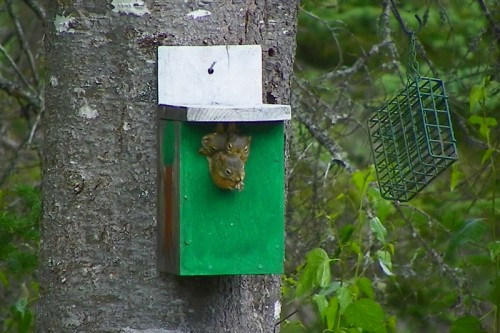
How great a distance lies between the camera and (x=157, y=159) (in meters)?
2.56

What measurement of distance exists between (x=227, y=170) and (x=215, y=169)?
4 centimetres

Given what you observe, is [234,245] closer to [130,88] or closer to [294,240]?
[130,88]

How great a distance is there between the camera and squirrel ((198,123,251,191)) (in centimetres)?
249

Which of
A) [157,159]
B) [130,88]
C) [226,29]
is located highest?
[226,29]

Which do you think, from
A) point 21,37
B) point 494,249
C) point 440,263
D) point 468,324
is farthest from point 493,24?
point 21,37

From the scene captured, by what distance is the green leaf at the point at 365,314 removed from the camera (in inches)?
120

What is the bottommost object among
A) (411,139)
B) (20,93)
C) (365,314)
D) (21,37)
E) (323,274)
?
(365,314)

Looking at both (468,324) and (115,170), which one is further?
(468,324)

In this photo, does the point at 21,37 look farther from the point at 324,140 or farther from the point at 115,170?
the point at 115,170

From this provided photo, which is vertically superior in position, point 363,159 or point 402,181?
point 363,159

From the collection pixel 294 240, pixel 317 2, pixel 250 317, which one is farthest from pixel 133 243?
pixel 317 2

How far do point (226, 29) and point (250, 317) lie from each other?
75 centimetres

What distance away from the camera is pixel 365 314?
3.07 m

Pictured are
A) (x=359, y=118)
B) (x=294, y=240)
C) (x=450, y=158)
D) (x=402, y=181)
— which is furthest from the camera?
(x=359, y=118)
